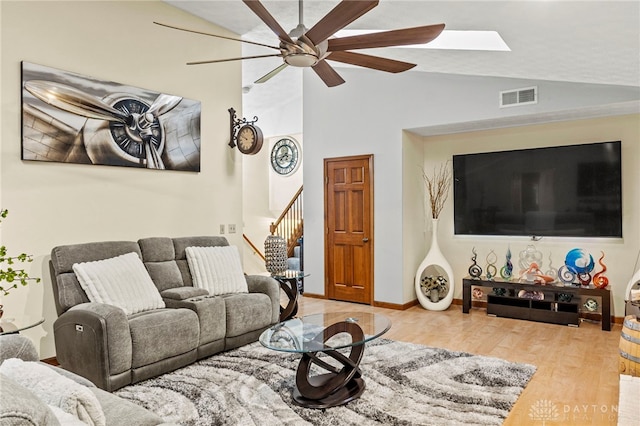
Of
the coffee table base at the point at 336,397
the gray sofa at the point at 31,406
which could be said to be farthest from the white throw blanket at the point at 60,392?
the coffee table base at the point at 336,397

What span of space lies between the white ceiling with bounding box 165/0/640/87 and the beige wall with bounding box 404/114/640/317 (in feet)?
3.36

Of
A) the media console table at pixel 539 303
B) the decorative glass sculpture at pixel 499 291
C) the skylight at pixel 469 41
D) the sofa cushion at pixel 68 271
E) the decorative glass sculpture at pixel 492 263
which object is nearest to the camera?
the sofa cushion at pixel 68 271

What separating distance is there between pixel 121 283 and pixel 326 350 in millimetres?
1730

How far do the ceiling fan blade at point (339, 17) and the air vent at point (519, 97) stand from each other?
3.11m

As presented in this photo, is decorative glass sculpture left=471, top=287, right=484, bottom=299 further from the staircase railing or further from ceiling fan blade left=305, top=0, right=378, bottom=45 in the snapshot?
ceiling fan blade left=305, top=0, right=378, bottom=45

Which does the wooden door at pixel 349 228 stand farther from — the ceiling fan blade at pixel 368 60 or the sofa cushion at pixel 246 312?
the ceiling fan blade at pixel 368 60

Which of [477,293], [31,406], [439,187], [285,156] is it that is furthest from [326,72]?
[285,156]

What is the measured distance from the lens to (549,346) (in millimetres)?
4027

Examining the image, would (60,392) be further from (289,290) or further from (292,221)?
(292,221)

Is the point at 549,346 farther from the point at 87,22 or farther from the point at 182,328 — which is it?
the point at 87,22

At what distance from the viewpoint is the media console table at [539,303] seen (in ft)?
15.2

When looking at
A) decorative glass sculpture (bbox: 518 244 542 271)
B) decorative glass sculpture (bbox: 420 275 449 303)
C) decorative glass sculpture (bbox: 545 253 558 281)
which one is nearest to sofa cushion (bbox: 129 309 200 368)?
decorative glass sculpture (bbox: 420 275 449 303)

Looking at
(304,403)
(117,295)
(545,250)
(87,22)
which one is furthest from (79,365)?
(545,250)

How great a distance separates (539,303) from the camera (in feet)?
16.4
